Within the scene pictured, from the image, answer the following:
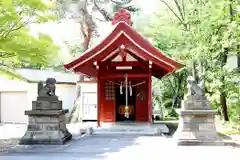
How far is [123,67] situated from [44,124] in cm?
502

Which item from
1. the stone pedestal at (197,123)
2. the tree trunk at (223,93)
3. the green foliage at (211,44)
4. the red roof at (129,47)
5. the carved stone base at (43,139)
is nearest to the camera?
the stone pedestal at (197,123)

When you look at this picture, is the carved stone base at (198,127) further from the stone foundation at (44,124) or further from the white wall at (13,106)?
the white wall at (13,106)

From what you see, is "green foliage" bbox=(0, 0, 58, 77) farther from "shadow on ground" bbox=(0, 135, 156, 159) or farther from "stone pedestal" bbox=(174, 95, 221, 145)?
"stone pedestal" bbox=(174, 95, 221, 145)

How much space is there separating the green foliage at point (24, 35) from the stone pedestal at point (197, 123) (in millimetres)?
5072

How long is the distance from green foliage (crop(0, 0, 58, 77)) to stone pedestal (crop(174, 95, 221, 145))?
5.07 m

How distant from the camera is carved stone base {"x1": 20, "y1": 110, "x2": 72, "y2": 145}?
33.2 feet

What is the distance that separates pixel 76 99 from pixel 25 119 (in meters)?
3.49

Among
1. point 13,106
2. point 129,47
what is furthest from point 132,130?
point 13,106

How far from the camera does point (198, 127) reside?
32.5 ft

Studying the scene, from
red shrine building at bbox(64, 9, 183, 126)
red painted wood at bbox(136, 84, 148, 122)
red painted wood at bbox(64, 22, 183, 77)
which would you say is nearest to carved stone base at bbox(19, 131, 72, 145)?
red shrine building at bbox(64, 9, 183, 126)

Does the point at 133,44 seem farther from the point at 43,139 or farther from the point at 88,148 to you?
the point at 43,139

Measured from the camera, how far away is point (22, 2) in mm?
9859

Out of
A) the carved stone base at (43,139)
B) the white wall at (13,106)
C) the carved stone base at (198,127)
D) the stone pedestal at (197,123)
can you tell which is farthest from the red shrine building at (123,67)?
the white wall at (13,106)

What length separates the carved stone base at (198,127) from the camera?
32.1ft
